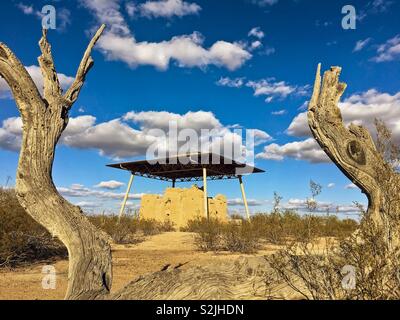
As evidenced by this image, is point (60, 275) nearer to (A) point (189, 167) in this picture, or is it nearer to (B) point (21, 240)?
(B) point (21, 240)

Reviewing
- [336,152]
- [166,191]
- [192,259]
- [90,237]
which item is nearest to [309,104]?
[336,152]

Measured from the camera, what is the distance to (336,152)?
5246 millimetres

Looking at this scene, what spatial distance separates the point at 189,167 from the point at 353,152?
18473 millimetres

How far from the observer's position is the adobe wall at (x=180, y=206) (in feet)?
75.2

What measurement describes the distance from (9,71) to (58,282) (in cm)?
472

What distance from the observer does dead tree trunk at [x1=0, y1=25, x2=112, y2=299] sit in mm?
4277

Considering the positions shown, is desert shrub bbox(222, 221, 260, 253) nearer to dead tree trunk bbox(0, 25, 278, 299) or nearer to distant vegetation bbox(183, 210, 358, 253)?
distant vegetation bbox(183, 210, 358, 253)

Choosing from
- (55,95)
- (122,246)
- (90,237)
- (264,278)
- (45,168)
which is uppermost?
(55,95)

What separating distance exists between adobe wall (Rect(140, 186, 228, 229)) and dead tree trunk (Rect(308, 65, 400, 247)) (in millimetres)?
17007

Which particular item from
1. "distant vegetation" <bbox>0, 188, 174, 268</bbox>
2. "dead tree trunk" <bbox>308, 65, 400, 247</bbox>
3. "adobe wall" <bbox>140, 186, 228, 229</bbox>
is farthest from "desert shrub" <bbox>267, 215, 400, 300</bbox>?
"adobe wall" <bbox>140, 186, 228, 229</bbox>

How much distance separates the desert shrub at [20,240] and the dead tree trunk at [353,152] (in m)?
7.56
